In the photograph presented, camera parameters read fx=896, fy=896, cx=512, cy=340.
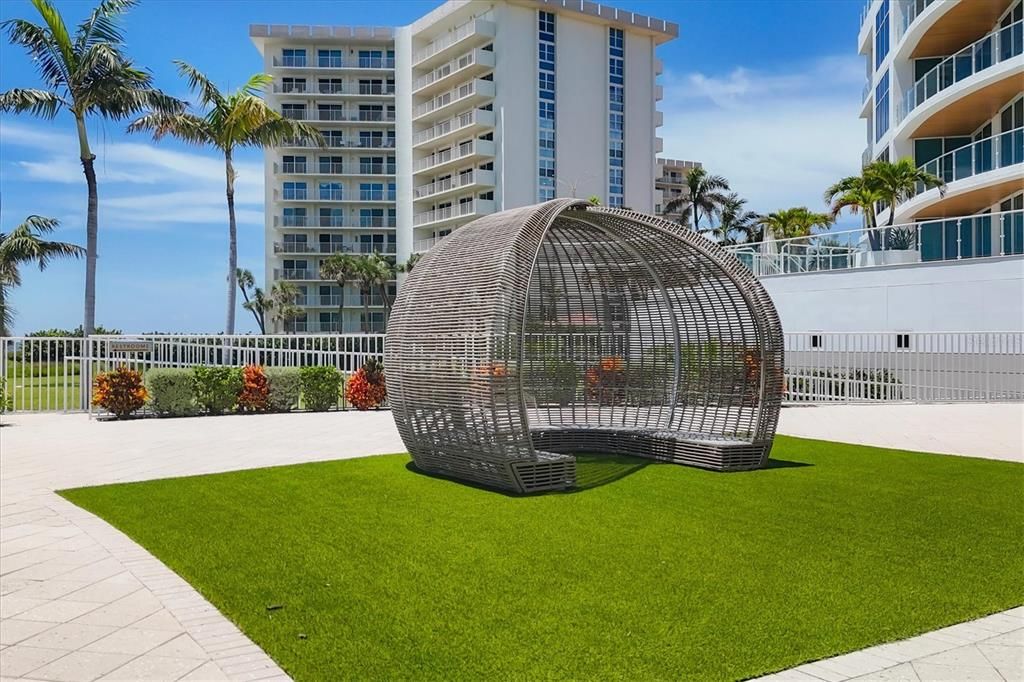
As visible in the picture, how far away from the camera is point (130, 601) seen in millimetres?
5129

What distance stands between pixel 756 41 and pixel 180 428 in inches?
525

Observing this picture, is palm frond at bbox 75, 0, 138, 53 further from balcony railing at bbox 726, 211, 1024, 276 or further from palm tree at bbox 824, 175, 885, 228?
palm tree at bbox 824, 175, 885, 228

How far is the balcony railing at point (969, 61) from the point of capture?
957 inches

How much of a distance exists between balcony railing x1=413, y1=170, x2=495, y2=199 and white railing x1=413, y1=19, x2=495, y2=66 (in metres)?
8.74

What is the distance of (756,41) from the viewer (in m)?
18.2

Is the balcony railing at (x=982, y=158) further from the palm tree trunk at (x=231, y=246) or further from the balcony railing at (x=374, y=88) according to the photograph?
the balcony railing at (x=374, y=88)

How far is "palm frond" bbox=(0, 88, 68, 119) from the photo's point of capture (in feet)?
71.9

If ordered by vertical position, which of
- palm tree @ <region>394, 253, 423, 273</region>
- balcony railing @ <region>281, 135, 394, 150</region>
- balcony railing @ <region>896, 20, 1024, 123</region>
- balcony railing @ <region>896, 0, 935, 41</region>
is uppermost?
balcony railing @ <region>281, 135, 394, 150</region>

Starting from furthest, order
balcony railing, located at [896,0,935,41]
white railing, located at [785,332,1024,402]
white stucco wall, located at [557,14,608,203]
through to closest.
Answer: white stucco wall, located at [557,14,608,203]
balcony railing, located at [896,0,935,41]
white railing, located at [785,332,1024,402]

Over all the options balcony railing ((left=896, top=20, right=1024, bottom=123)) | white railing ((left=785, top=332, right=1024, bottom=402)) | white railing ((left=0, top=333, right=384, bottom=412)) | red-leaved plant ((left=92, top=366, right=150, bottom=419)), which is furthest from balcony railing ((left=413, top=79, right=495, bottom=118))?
red-leaved plant ((left=92, top=366, right=150, bottom=419))

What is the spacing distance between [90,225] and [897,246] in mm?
20816

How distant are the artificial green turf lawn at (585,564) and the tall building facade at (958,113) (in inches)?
568

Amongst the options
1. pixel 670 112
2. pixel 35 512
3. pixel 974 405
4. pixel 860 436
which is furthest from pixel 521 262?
pixel 670 112

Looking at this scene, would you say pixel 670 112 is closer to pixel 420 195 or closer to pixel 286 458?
pixel 420 195
